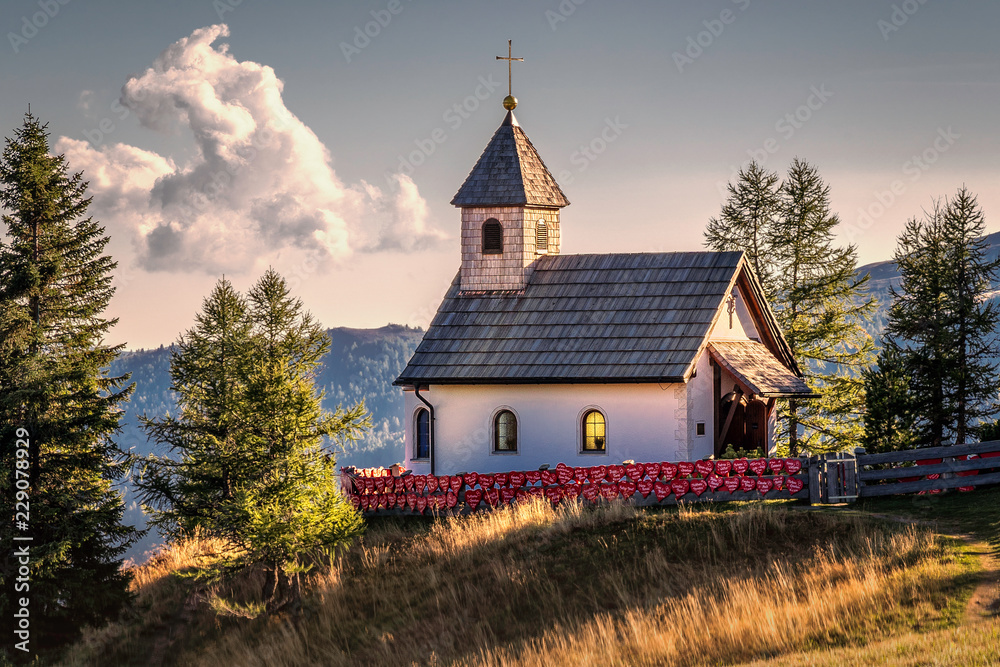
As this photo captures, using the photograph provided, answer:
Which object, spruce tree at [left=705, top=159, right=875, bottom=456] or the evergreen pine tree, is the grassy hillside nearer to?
the evergreen pine tree

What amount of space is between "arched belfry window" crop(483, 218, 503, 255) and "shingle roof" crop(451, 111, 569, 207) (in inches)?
27.3

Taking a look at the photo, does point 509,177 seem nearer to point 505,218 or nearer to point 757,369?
point 505,218

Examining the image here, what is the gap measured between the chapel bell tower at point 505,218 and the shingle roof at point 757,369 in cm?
720

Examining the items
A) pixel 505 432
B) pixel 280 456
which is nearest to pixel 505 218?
pixel 505 432

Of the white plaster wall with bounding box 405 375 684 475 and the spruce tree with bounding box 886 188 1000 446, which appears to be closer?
the white plaster wall with bounding box 405 375 684 475

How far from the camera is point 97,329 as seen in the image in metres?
26.5

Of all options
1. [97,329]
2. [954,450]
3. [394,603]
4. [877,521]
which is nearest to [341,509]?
[394,603]

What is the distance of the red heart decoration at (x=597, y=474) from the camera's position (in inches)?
956

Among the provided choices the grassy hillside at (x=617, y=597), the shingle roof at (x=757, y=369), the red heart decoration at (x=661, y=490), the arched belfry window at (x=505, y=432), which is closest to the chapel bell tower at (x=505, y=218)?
the arched belfry window at (x=505, y=432)

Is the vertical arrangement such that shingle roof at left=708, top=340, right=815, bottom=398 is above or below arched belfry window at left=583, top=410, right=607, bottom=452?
above

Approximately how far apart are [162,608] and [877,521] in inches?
718

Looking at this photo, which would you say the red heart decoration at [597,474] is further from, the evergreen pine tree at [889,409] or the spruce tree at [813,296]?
the spruce tree at [813,296]

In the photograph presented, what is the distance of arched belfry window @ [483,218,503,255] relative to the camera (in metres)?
33.6

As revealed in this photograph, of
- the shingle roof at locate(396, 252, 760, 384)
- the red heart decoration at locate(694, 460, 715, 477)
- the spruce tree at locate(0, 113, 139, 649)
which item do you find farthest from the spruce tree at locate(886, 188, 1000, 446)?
the spruce tree at locate(0, 113, 139, 649)
